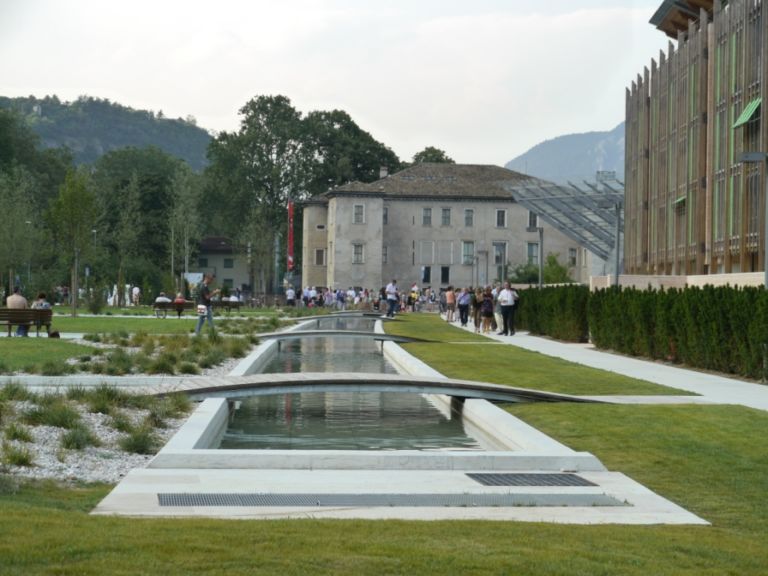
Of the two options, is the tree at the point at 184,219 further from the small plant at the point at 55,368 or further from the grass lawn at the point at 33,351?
the small plant at the point at 55,368

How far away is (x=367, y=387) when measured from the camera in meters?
16.9

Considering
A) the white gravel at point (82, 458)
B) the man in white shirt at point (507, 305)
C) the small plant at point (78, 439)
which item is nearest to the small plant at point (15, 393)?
the white gravel at point (82, 458)

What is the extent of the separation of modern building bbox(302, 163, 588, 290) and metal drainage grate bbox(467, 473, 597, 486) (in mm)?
98416

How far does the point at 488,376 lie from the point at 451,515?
13.2 m

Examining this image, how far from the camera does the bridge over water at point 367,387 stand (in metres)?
16.6

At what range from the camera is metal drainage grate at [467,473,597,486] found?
385 inches

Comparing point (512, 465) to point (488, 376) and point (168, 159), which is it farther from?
point (168, 159)

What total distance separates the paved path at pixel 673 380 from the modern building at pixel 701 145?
502 cm

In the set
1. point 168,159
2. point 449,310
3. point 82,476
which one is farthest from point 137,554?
point 168,159

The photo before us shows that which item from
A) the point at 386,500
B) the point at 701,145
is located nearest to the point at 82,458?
the point at 386,500

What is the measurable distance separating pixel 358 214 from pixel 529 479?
98617 mm

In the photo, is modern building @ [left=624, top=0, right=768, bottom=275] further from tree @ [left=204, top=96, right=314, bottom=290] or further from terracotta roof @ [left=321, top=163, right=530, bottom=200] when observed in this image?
tree @ [left=204, top=96, right=314, bottom=290]

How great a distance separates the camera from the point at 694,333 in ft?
85.5

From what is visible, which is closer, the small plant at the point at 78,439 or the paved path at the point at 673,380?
the small plant at the point at 78,439
